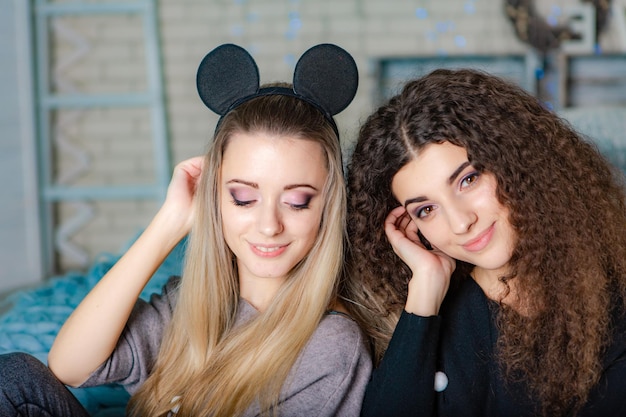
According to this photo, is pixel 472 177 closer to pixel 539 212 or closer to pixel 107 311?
pixel 539 212

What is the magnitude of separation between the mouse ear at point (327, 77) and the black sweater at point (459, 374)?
0.53 meters

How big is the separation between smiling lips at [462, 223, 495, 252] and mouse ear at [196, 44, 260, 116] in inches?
24.2

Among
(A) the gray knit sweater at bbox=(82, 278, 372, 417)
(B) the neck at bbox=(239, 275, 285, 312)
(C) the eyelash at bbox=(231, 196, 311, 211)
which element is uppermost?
(C) the eyelash at bbox=(231, 196, 311, 211)

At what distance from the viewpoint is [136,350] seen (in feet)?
5.60

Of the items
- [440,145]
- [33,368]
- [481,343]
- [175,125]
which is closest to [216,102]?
[440,145]

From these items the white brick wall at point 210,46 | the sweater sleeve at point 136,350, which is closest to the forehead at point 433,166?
the sweater sleeve at point 136,350

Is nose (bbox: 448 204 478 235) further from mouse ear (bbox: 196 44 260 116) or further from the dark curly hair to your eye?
mouse ear (bbox: 196 44 260 116)

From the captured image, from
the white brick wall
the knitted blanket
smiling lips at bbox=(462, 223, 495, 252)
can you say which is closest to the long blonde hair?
the knitted blanket

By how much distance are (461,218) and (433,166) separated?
123 mm

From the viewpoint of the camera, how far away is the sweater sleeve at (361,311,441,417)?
59.7 inches

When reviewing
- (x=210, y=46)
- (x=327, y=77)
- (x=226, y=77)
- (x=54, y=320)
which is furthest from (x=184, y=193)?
(x=210, y=46)

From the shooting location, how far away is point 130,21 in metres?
5.16

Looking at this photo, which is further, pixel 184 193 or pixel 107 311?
pixel 184 193

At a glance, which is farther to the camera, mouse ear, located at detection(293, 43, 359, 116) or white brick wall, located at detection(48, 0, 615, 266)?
white brick wall, located at detection(48, 0, 615, 266)
